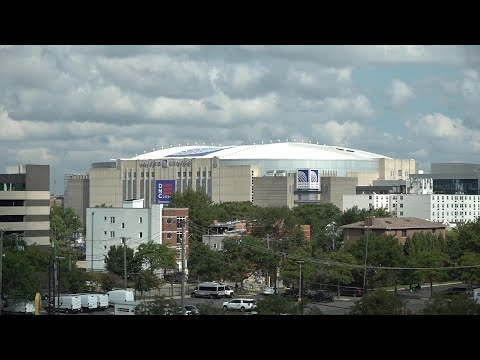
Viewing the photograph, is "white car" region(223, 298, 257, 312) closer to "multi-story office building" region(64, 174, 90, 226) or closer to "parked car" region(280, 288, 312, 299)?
"parked car" region(280, 288, 312, 299)

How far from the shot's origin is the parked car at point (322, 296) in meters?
13.2

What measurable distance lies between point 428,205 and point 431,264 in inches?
603

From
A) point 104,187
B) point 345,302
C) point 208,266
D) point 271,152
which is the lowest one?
point 345,302

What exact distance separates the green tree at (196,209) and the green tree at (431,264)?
6421 mm

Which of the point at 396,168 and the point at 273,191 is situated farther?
the point at 396,168

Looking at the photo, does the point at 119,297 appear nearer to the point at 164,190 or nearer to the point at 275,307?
the point at 275,307

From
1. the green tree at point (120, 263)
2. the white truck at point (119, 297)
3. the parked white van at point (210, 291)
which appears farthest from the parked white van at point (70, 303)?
the green tree at point (120, 263)

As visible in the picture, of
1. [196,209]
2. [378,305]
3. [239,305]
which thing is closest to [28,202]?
[196,209]

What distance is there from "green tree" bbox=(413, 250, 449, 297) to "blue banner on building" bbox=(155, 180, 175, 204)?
52.4 ft

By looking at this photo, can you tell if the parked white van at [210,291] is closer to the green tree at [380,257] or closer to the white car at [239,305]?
the white car at [239,305]

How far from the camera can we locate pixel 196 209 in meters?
23.9
